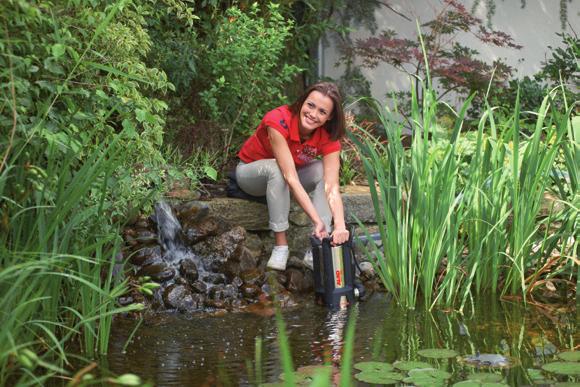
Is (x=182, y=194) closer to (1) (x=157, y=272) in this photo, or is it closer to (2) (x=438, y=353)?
(1) (x=157, y=272)

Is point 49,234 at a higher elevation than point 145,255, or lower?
higher

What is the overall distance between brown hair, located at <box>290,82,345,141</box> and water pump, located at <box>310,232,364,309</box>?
61 centimetres

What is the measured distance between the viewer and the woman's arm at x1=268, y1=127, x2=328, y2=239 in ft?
16.4

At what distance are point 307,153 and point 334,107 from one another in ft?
1.24

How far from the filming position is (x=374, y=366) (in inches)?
134

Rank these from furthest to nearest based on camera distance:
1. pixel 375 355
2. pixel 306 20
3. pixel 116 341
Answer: pixel 306 20 < pixel 116 341 < pixel 375 355

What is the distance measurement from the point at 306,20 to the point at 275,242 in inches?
131

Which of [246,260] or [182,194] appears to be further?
[182,194]

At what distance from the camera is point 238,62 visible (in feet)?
21.2

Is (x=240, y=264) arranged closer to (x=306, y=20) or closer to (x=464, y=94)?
(x=306, y=20)

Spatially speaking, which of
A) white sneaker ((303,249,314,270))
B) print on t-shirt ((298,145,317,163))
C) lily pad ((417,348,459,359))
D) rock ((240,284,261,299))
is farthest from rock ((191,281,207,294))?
lily pad ((417,348,459,359))

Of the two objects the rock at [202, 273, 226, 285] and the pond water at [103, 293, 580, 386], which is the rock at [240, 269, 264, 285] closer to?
the rock at [202, 273, 226, 285]

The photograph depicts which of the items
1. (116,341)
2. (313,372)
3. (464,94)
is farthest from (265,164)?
(464,94)

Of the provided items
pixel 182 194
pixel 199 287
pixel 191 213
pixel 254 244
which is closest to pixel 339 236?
pixel 199 287
